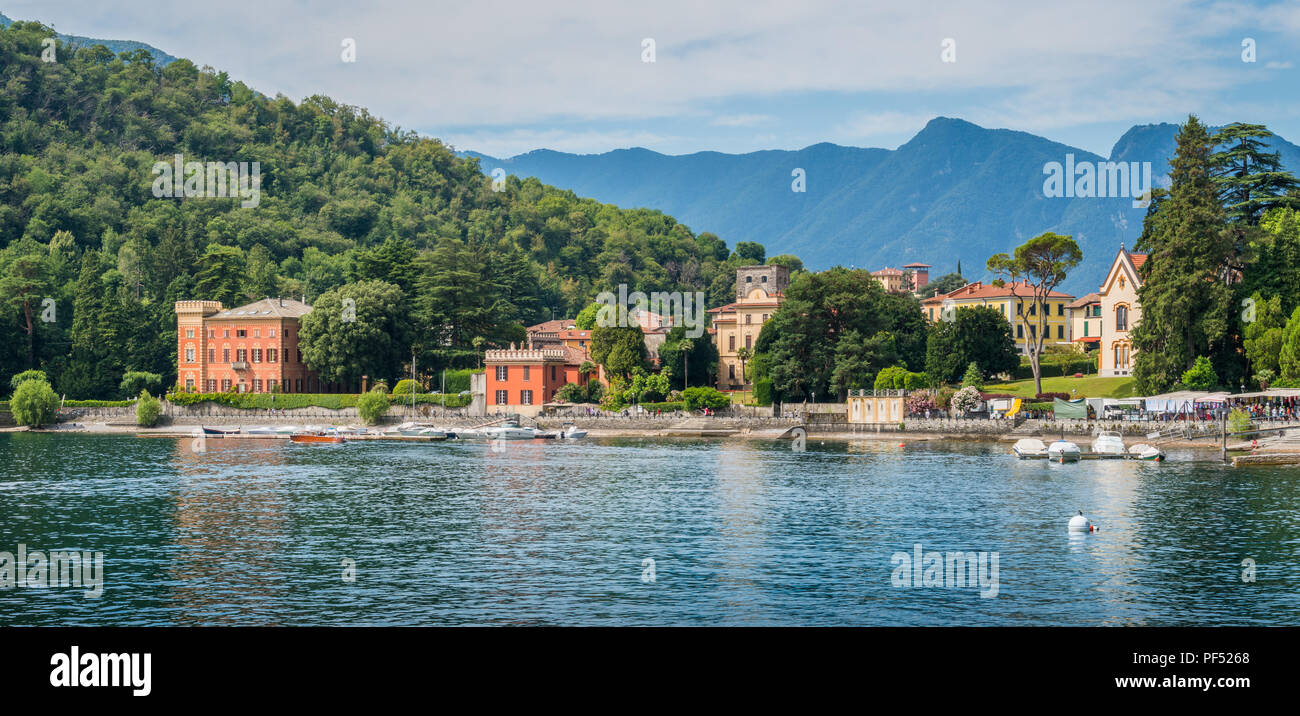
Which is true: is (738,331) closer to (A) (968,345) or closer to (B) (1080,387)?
(A) (968,345)

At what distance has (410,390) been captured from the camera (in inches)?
3752

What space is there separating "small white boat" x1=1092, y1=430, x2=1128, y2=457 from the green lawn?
46.8 ft

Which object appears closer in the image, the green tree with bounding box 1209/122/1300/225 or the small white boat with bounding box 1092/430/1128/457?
the small white boat with bounding box 1092/430/1128/457

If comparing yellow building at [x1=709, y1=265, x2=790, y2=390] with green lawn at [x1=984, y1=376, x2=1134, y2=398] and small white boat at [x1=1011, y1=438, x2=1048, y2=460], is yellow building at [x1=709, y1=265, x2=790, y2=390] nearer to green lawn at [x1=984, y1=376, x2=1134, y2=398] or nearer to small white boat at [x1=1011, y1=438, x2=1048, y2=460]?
green lawn at [x1=984, y1=376, x2=1134, y2=398]

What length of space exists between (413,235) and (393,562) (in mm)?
147301

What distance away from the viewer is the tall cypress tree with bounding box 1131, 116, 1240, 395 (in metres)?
70.4

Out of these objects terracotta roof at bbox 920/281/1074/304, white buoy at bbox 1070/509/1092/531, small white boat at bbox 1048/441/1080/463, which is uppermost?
terracotta roof at bbox 920/281/1074/304

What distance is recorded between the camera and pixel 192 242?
131375 millimetres

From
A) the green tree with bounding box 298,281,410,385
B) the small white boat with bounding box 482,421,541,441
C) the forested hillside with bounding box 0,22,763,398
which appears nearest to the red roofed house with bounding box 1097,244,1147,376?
the small white boat with bounding box 482,421,541,441

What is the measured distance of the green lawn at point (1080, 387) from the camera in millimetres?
80562

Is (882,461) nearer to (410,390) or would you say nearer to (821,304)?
(821,304)

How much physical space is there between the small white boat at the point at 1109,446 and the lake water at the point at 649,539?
2014 mm

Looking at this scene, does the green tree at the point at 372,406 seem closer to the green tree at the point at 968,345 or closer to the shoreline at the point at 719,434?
the shoreline at the point at 719,434
